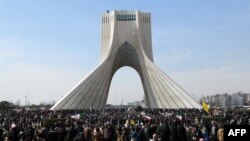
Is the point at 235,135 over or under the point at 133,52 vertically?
under

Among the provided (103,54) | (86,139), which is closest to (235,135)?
(86,139)

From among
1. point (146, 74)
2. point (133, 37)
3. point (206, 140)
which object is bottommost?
point (206, 140)

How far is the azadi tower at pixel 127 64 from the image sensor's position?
38406 millimetres

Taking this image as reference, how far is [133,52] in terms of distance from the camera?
45875 mm

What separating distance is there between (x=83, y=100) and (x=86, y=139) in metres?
29.0

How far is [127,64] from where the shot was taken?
49469 millimetres

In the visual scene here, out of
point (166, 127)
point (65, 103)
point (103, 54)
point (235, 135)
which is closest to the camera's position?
point (235, 135)

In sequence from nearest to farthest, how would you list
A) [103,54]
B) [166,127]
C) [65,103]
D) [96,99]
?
[166,127] < [65,103] < [96,99] < [103,54]

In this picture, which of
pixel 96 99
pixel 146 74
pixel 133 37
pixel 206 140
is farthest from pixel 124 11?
pixel 206 140

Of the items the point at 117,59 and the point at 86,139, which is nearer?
the point at 86,139

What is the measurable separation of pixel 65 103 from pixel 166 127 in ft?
89.3

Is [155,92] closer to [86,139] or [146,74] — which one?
[146,74]

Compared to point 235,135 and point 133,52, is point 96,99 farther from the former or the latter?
point 235,135

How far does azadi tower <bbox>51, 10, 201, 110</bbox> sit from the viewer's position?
38406 millimetres
